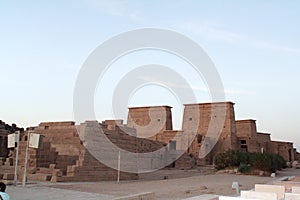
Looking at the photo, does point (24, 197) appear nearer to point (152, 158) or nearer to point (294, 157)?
point (152, 158)

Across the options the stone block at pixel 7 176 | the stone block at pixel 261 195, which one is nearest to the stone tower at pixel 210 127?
the stone block at pixel 7 176

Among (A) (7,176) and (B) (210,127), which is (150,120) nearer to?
(B) (210,127)

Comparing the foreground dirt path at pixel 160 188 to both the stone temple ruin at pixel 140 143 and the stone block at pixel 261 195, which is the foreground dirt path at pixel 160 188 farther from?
the stone block at pixel 261 195

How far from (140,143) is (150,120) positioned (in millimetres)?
22352

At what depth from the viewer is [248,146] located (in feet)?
A: 126

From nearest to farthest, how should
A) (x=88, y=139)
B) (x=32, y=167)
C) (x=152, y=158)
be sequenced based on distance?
1. (x=32, y=167)
2. (x=88, y=139)
3. (x=152, y=158)

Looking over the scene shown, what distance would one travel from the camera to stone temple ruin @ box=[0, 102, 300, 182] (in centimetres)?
1465

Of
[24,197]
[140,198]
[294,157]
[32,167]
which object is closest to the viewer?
[140,198]

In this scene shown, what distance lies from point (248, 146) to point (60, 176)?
2914cm

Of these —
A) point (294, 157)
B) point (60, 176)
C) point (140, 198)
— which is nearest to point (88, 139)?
point (60, 176)

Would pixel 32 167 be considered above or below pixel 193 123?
below

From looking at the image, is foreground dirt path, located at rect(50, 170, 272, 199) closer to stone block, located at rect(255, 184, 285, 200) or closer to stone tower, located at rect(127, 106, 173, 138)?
stone block, located at rect(255, 184, 285, 200)

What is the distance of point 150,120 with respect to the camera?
142 ft

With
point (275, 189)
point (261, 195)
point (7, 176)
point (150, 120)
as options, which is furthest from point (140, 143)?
point (150, 120)
